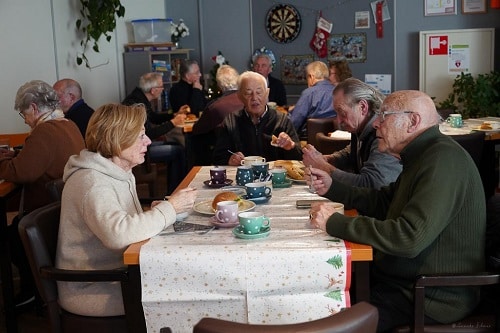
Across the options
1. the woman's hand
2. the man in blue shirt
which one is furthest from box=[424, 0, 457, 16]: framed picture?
the woman's hand

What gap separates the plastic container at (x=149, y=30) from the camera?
8.38 meters

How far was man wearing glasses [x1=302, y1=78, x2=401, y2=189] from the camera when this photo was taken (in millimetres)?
3186

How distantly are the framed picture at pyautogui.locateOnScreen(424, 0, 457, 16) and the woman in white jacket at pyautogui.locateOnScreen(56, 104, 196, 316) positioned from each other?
6.04m

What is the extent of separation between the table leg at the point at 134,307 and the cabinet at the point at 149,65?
6082mm

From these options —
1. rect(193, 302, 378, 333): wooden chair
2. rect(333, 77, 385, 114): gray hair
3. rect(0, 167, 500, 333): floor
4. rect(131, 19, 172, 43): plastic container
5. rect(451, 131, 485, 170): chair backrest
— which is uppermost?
rect(131, 19, 172, 43): plastic container

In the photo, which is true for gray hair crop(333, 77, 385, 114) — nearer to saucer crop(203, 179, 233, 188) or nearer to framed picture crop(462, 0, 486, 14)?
saucer crop(203, 179, 233, 188)

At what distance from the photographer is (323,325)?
1460mm

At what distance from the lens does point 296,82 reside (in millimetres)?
8844

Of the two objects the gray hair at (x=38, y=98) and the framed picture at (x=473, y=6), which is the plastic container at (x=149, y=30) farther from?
the gray hair at (x=38, y=98)

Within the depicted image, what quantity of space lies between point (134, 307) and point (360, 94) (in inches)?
62.0

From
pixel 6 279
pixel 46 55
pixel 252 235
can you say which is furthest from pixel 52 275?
pixel 46 55

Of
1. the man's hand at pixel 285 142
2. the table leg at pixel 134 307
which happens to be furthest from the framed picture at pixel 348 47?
the table leg at pixel 134 307

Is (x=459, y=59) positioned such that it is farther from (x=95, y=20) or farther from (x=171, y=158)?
(x=95, y=20)

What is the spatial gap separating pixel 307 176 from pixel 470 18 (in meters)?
5.49
